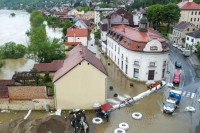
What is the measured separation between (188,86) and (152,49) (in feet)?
28.2

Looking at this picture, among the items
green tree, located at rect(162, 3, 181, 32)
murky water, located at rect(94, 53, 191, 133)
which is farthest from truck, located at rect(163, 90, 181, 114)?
green tree, located at rect(162, 3, 181, 32)

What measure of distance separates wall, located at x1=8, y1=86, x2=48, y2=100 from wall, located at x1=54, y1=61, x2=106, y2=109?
2.04 metres

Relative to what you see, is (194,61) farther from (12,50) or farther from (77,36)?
(12,50)

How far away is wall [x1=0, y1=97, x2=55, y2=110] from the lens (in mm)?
24844

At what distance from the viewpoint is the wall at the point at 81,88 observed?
2353cm

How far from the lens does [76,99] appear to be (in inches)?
971

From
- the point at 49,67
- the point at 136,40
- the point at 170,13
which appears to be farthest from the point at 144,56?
the point at 170,13

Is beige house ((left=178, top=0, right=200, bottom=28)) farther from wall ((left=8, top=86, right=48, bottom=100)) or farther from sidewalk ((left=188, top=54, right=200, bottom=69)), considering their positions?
wall ((left=8, top=86, right=48, bottom=100))

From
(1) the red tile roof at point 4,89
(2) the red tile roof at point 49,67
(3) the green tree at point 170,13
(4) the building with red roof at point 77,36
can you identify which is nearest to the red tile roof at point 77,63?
(1) the red tile roof at point 4,89

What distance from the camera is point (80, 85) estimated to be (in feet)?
78.8

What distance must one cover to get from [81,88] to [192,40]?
3835 centimetres

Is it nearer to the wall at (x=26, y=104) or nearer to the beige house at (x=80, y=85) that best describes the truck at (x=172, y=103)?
the beige house at (x=80, y=85)

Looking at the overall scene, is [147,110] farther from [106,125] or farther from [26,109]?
[26,109]

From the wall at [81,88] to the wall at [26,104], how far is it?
1.23 metres
